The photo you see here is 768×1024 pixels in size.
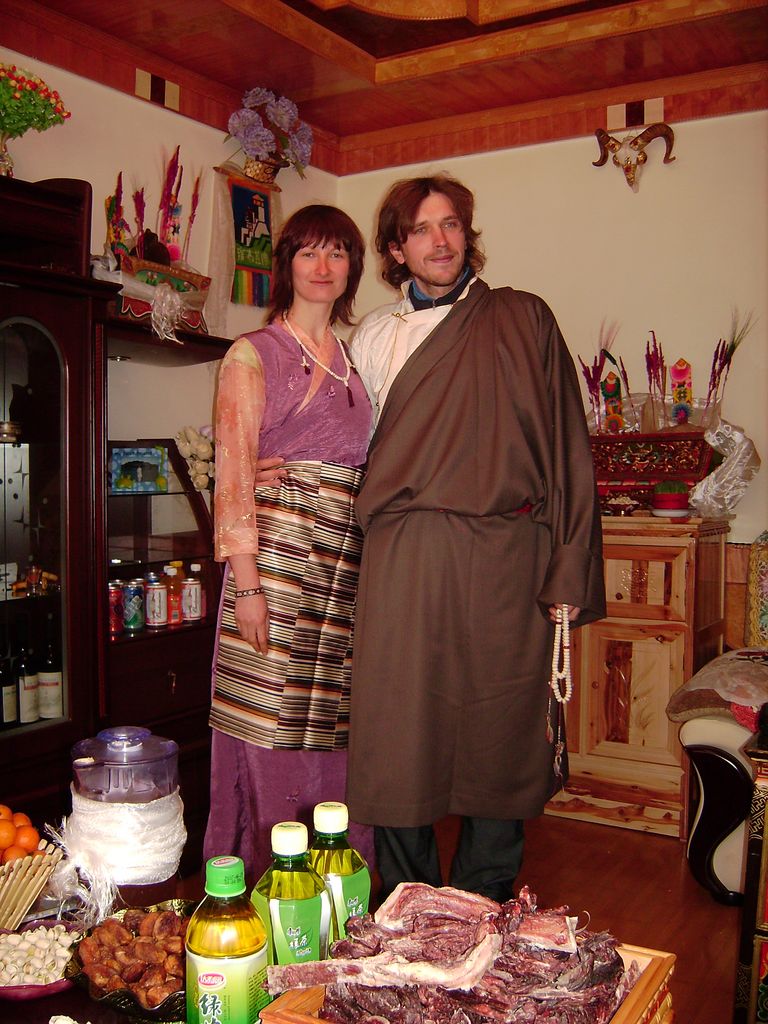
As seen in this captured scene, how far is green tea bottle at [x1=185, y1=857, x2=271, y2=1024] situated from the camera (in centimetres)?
95

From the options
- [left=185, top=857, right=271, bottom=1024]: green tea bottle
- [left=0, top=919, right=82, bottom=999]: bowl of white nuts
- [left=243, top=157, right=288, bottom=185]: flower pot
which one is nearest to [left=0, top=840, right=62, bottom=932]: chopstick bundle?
[left=0, top=919, right=82, bottom=999]: bowl of white nuts

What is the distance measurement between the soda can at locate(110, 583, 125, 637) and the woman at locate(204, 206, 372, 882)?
0.81 metres

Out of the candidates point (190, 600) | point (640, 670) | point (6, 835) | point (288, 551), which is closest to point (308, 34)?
point (190, 600)

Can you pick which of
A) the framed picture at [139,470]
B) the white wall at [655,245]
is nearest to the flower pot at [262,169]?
the white wall at [655,245]

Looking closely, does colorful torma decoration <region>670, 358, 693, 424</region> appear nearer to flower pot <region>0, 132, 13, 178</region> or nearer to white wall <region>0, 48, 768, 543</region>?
white wall <region>0, 48, 768, 543</region>

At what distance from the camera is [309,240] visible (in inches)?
72.6

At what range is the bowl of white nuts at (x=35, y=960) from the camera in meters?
1.07

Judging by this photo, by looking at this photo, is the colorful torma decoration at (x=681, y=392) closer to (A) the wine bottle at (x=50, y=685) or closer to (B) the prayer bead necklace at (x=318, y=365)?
(B) the prayer bead necklace at (x=318, y=365)

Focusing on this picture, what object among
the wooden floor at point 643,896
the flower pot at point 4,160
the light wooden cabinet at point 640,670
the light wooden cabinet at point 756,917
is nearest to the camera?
the light wooden cabinet at point 756,917

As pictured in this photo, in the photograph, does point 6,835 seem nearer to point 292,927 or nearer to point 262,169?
point 292,927

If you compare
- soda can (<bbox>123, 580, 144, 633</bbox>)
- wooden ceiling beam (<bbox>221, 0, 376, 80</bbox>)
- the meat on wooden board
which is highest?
wooden ceiling beam (<bbox>221, 0, 376, 80</bbox>)

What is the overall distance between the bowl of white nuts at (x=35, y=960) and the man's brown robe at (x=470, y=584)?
0.62 meters

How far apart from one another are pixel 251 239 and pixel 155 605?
1.56m

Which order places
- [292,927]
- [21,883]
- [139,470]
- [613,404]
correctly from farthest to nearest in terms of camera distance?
[613,404] < [139,470] < [21,883] < [292,927]
